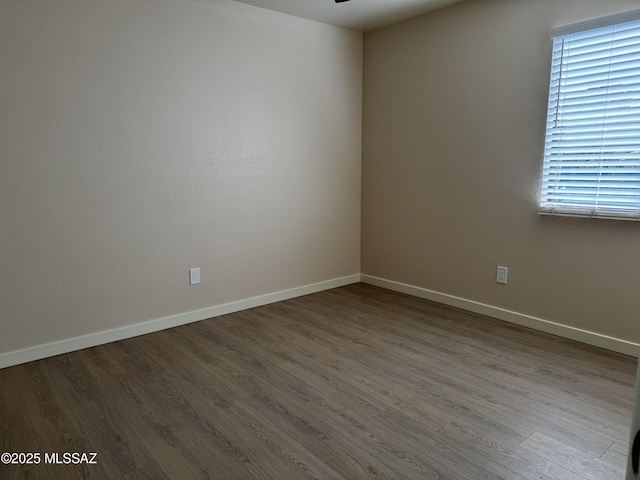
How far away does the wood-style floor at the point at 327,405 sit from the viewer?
5.80 feet

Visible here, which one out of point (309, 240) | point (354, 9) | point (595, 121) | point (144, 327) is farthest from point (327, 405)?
point (354, 9)

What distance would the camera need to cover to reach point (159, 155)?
3096 millimetres

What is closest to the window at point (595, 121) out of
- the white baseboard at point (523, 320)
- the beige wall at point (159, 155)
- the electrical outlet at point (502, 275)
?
the electrical outlet at point (502, 275)

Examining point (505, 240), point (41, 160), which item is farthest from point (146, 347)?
point (505, 240)

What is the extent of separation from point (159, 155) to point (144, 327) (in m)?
1.24

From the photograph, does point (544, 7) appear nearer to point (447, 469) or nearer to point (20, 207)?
point (447, 469)

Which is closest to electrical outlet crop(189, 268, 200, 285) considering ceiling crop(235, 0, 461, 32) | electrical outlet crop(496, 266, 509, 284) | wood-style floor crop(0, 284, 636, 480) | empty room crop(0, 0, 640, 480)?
empty room crop(0, 0, 640, 480)

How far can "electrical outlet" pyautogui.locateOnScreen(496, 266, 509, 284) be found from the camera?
11.0 feet

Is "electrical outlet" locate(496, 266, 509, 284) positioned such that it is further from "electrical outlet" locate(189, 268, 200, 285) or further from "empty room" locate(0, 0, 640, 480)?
"electrical outlet" locate(189, 268, 200, 285)

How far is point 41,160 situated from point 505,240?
323cm

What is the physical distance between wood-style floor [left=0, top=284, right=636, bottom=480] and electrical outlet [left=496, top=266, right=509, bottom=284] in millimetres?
355

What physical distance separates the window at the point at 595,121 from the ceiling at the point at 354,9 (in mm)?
1075

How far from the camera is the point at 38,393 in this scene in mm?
2324

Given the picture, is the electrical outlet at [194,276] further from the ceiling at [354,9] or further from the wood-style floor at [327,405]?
the ceiling at [354,9]
